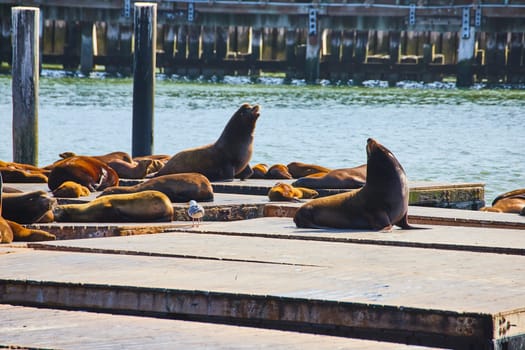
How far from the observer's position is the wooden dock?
5.43 m

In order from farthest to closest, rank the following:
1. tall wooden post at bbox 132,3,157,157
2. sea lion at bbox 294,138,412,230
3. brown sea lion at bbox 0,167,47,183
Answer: tall wooden post at bbox 132,3,157,157 < brown sea lion at bbox 0,167,47,183 < sea lion at bbox 294,138,412,230

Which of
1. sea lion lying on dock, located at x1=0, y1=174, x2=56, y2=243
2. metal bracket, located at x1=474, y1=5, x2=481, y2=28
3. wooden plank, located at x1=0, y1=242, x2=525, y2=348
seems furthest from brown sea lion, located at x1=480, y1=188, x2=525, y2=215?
metal bracket, located at x1=474, y1=5, x2=481, y2=28

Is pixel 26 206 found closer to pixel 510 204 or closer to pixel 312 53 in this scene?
pixel 510 204

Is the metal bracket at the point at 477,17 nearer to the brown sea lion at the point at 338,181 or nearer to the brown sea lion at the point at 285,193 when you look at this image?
the brown sea lion at the point at 338,181

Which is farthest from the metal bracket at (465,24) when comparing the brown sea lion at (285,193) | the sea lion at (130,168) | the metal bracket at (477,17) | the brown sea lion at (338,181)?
the brown sea lion at (285,193)

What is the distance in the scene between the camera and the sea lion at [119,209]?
925cm

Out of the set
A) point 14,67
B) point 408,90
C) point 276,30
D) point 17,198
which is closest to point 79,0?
point 276,30

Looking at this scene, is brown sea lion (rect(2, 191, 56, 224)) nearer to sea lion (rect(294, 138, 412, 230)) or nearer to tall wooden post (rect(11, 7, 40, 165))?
sea lion (rect(294, 138, 412, 230))

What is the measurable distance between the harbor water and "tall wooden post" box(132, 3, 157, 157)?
4.92 metres

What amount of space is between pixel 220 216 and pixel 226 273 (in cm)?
334

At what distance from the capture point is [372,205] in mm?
8789

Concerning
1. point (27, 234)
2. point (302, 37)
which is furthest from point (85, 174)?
point (302, 37)

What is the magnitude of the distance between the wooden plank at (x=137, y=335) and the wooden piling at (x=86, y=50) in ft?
113

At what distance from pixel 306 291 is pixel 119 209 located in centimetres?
330
